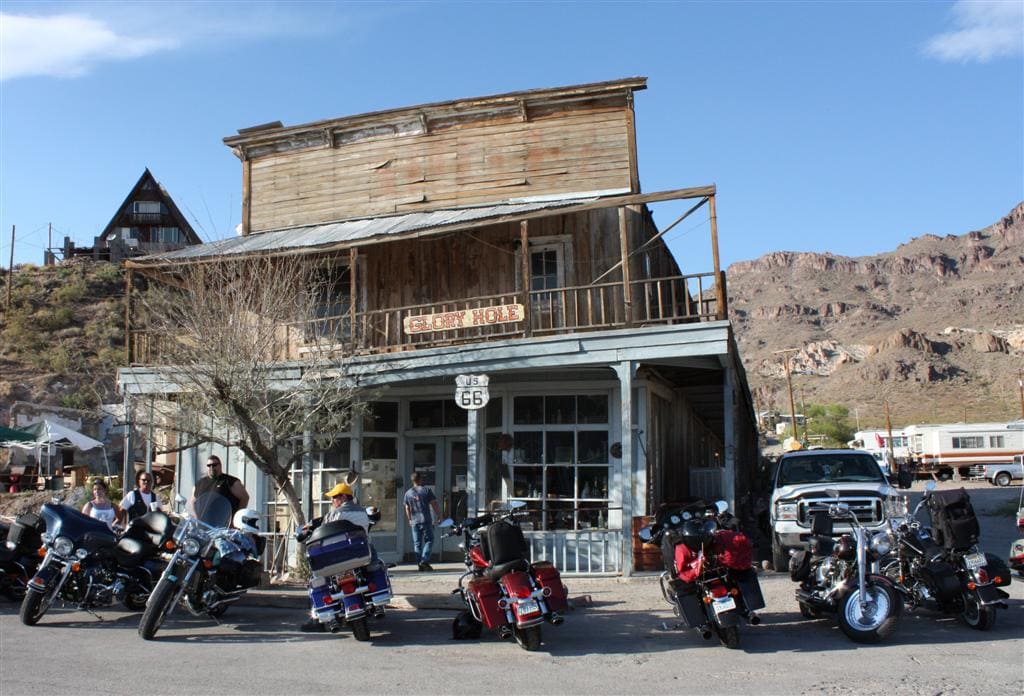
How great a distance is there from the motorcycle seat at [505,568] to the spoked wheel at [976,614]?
4097 mm

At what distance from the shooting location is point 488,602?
7770 mm

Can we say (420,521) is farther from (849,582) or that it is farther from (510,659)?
(849,582)

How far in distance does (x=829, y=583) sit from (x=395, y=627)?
429cm

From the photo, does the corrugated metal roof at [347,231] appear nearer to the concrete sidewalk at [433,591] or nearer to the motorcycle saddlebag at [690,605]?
the concrete sidewalk at [433,591]

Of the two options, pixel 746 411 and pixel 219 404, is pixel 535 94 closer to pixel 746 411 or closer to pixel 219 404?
pixel 219 404

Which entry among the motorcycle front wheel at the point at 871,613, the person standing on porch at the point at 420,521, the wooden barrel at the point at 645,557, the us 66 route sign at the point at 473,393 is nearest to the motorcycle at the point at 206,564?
the us 66 route sign at the point at 473,393

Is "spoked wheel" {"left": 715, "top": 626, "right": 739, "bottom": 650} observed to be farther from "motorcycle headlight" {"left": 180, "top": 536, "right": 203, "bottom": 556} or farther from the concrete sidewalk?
"motorcycle headlight" {"left": 180, "top": 536, "right": 203, "bottom": 556}

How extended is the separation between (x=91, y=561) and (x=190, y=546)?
1.45 meters

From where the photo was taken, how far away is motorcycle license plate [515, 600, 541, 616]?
7594 mm

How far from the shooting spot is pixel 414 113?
17.3 metres

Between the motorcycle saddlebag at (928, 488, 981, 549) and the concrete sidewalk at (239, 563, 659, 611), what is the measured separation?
128 inches

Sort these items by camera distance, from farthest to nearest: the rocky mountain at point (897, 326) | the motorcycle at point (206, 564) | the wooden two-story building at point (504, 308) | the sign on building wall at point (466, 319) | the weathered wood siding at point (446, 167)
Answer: the rocky mountain at point (897, 326) → the weathered wood siding at point (446, 167) → the sign on building wall at point (466, 319) → the wooden two-story building at point (504, 308) → the motorcycle at point (206, 564)

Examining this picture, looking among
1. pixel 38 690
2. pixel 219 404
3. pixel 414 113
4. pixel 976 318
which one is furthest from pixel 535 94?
pixel 976 318

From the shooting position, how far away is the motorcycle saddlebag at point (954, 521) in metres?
8.25
